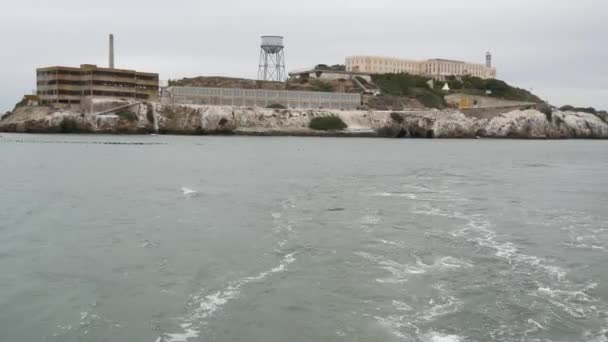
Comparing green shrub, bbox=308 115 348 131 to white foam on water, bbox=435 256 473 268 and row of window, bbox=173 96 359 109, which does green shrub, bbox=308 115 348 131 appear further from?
white foam on water, bbox=435 256 473 268

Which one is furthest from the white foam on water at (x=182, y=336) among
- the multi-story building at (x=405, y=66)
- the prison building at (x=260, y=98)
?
the multi-story building at (x=405, y=66)

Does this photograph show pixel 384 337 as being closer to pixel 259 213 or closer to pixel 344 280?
pixel 344 280

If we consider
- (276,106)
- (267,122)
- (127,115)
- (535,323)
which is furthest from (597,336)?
(276,106)

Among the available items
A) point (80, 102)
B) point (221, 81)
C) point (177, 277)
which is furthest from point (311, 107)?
point (177, 277)

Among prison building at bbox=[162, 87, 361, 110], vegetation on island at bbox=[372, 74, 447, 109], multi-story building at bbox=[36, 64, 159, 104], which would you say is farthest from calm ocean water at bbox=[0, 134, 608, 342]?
vegetation on island at bbox=[372, 74, 447, 109]

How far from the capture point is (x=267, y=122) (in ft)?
381

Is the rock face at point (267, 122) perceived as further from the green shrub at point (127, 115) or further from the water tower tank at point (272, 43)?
the water tower tank at point (272, 43)

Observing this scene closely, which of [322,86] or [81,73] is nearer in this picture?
[81,73]

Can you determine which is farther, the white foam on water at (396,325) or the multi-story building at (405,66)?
the multi-story building at (405,66)

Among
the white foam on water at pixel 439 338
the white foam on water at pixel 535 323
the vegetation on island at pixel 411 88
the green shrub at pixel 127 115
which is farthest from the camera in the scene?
the vegetation on island at pixel 411 88

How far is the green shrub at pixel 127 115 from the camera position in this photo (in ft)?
355

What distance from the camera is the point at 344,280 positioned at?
1462 centimetres

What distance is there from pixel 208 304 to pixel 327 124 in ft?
351

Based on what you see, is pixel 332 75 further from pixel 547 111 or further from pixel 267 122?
pixel 547 111
